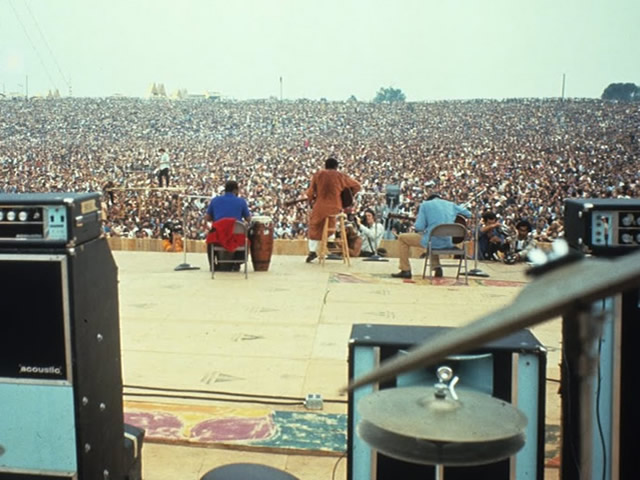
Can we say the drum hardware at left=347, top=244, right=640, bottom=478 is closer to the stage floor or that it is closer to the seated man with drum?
the stage floor

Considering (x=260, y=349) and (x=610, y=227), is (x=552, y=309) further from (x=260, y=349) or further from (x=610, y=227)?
(x=260, y=349)

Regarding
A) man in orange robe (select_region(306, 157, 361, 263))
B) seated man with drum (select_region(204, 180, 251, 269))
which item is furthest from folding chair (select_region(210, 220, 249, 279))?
man in orange robe (select_region(306, 157, 361, 263))

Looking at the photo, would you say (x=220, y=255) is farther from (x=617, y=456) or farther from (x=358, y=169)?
(x=358, y=169)

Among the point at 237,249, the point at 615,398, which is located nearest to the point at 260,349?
the point at 615,398

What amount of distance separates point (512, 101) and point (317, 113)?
1365 cm

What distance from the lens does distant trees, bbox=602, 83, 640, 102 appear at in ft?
201

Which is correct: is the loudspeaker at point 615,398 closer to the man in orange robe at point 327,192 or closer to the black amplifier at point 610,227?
the black amplifier at point 610,227

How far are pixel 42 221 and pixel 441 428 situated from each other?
1.45m

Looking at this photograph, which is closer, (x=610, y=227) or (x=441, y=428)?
(x=441, y=428)

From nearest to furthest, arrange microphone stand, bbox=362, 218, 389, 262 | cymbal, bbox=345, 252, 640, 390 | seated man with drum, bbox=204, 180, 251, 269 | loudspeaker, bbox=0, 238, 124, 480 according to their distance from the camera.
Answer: cymbal, bbox=345, 252, 640, 390 → loudspeaker, bbox=0, 238, 124, 480 → seated man with drum, bbox=204, 180, 251, 269 → microphone stand, bbox=362, 218, 389, 262

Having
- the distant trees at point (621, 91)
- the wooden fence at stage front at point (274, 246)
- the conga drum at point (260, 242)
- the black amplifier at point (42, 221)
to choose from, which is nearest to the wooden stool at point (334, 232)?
the conga drum at point (260, 242)

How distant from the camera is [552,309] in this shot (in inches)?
23.0

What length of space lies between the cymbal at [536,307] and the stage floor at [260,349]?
0.25m

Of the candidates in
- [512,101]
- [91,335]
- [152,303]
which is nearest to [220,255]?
[152,303]
